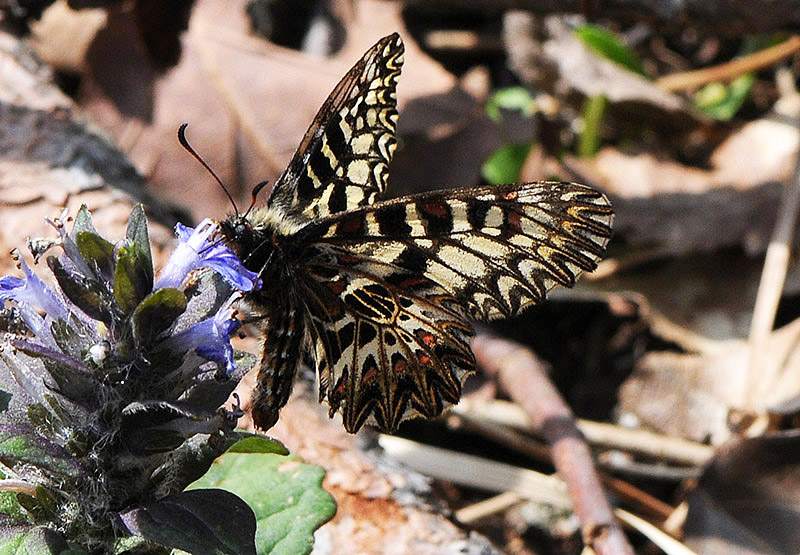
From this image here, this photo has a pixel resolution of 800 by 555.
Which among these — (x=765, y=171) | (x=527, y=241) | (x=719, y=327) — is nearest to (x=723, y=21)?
(x=765, y=171)

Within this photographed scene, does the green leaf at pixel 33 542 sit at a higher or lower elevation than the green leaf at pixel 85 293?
lower

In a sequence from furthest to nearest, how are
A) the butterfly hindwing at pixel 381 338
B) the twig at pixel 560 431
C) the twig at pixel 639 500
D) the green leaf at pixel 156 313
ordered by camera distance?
1. the twig at pixel 639 500
2. the twig at pixel 560 431
3. the butterfly hindwing at pixel 381 338
4. the green leaf at pixel 156 313

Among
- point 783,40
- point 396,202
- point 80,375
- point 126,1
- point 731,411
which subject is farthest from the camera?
point 783,40

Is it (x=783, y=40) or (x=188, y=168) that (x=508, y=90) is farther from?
(x=188, y=168)

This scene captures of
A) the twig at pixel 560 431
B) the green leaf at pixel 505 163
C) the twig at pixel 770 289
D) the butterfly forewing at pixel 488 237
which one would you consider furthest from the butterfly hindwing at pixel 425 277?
the green leaf at pixel 505 163

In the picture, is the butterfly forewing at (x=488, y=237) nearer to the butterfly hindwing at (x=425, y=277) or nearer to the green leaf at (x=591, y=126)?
the butterfly hindwing at (x=425, y=277)

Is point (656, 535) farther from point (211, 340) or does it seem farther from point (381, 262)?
point (211, 340)
